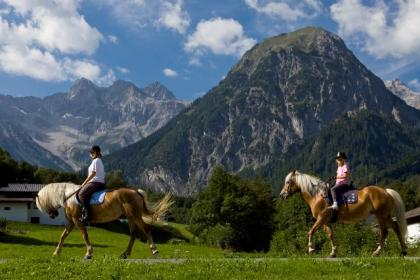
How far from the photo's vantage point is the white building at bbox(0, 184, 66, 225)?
4045 inches

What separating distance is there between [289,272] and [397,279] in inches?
118

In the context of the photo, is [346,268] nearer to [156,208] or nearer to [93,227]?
[156,208]

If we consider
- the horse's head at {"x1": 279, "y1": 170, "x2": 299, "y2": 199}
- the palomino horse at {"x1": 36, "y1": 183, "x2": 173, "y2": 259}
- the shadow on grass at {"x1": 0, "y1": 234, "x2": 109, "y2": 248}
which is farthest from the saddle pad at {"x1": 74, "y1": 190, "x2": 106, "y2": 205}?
the shadow on grass at {"x1": 0, "y1": 234, "x2": 109, "y2": 248}

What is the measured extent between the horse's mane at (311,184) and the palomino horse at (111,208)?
5.49m

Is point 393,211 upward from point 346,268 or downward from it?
upward

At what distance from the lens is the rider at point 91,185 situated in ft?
68.3

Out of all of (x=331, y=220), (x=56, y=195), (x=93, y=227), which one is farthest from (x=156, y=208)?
(x=93, y=227)

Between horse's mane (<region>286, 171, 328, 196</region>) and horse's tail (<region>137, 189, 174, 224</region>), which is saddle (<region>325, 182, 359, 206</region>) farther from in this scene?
horse's tail (<region>137, 189, 174, 224</region>)

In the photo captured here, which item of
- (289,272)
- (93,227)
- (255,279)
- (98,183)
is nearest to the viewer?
(255,279)

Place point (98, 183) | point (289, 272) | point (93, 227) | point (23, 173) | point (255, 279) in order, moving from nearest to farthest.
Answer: point (255, 279)
point (289, 272)
point (98, 183)
point (93, 227)
point (23, 173)

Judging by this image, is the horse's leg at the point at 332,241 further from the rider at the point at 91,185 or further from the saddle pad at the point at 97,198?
the rider at the point at 91,185

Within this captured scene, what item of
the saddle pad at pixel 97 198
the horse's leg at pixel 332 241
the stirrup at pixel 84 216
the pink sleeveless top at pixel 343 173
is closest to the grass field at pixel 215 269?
the stirrup at pixel 84 216

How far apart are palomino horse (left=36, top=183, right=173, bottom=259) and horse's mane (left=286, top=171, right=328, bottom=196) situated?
5487 mm

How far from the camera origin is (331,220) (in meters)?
21.9
